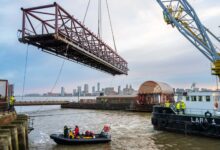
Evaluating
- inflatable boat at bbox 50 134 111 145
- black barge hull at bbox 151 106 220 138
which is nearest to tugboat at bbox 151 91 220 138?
black barge hull at bbox 151 106 220 138

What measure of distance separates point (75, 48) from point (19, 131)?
37.4ft

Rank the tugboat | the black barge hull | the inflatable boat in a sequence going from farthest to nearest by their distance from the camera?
the tugboat → the black barge hull → the inflatable boat

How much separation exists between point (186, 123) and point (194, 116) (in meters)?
1.23

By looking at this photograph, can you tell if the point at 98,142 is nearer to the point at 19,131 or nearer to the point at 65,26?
the point at 19,131

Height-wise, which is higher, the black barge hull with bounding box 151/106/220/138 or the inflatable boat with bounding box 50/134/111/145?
the black barge hull with bounding box 151/106/220/138

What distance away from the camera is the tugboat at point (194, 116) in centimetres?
2373

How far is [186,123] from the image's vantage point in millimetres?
25594

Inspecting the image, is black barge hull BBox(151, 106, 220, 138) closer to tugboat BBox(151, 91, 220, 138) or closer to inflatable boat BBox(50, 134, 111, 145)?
tugboat BBox(151, 91, 220, 138)

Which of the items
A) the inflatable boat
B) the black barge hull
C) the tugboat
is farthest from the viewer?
the tugboat

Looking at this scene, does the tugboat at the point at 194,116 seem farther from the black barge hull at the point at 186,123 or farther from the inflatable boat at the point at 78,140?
the inflatable boat at the point at 78,140

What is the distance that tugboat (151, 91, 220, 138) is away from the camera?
23734mm

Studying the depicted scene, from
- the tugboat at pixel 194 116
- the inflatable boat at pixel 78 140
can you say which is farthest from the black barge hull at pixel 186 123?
the inflatable boat at pixel 78 140

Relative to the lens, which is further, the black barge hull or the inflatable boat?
the black barge hull

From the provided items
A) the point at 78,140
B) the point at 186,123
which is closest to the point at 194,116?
the point at 186,123
